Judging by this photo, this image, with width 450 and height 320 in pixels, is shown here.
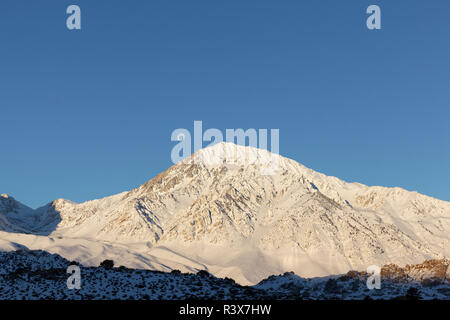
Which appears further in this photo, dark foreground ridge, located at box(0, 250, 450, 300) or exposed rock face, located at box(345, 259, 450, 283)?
exposed rock face, located at box(345, 259, 450, 283)

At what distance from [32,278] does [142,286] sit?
11.1m

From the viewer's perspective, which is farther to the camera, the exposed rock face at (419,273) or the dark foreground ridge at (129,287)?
the exposed rock face at (419,273)

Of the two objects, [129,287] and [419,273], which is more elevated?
[129,287]

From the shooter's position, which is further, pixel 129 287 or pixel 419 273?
pixel 419 273

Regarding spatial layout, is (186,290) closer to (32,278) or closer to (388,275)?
(32,278)
